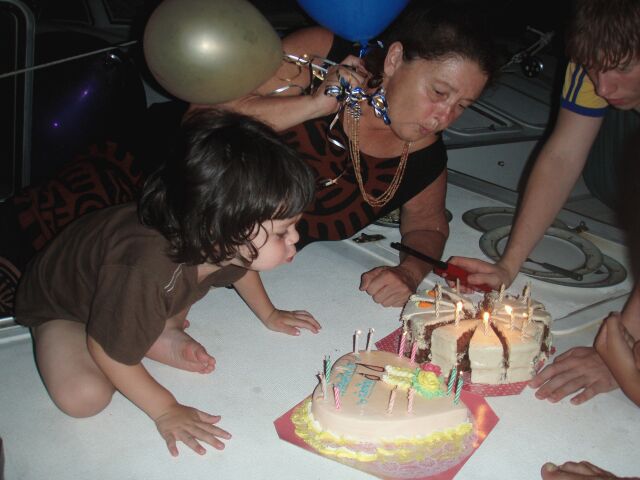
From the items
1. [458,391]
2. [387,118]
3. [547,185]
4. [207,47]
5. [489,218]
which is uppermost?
[207,47]

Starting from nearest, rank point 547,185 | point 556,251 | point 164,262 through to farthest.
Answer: point 164,262 < point 547,185 < point 556,251

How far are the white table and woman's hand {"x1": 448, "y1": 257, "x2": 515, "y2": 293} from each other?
0.19m

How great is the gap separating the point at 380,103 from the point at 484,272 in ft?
1.42

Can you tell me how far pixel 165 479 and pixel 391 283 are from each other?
2.09 feet

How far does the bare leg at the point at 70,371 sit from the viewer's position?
3.25 ft

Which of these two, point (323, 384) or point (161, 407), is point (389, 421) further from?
point (161, 407)

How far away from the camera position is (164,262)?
103 centimetres

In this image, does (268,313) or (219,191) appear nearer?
(219,191)

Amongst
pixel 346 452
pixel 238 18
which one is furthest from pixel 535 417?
pixel 238 18

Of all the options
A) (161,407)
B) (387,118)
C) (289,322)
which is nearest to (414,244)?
(387,118)

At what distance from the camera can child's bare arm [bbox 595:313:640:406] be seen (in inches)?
41.4

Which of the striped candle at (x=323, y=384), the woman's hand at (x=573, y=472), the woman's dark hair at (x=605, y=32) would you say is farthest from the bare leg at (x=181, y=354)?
the woman's dark hair at (x=605, y=32)

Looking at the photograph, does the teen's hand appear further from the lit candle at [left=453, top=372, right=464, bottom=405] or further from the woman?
the woman

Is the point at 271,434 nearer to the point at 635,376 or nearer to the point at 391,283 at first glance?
the point at 391,283
